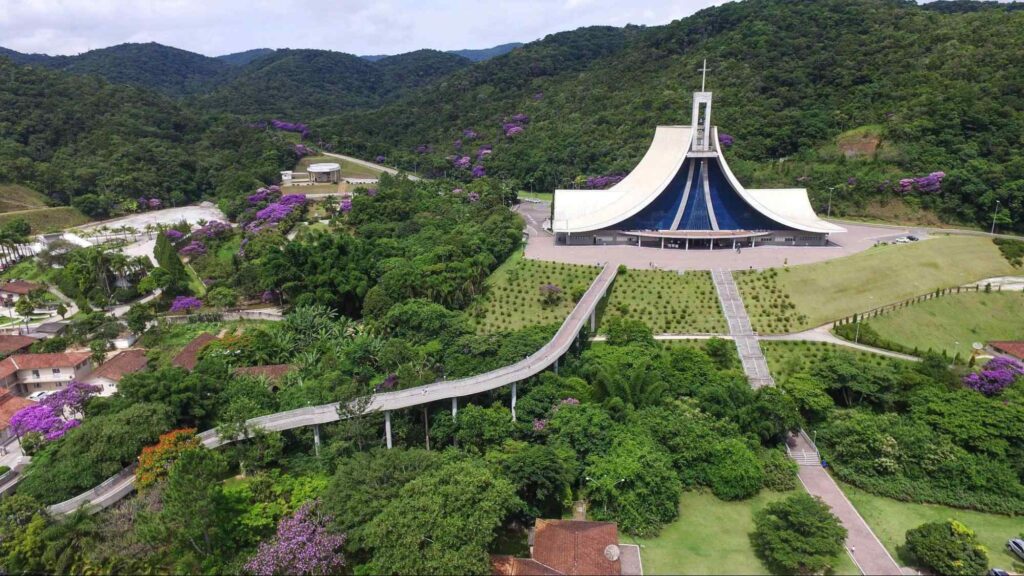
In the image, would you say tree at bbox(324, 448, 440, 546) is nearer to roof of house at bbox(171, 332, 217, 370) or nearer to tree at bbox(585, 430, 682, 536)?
tree at bbox(585, 430, 682, 536)

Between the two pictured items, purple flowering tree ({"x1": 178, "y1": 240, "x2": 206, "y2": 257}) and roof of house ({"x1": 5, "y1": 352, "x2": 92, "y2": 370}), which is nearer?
roof of house ({"x1": 5, "y1": 352, "x2": 92, "y2": 370})

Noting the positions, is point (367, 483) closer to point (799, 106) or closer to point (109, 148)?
point (799, 106)

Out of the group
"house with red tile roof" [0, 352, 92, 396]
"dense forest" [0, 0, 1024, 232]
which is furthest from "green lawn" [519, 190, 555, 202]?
"house with red tile roof" [0, 352, 92, 396]

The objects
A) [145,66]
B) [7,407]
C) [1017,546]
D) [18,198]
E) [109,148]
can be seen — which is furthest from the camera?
[145,66]

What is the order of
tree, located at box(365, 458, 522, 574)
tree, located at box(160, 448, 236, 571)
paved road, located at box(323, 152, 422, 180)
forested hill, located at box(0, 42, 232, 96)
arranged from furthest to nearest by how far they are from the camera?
forested hill, located at box(0, 42, 232, 96) < paved road, located at box(323, 152, 422, 180) < tree, located at box(160, 448, 236, 571) < tree, located at box(365, 458, 522, 574)

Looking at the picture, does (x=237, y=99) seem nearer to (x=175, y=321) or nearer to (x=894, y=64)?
(x=175, y=321)

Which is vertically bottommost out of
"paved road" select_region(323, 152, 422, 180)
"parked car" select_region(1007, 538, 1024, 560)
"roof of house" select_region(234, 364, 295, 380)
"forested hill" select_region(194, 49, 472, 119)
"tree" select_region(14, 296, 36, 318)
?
"parked car" select_region(1007, 538, 1024, 560)

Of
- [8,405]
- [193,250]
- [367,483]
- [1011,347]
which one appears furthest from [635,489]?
[193,250]
